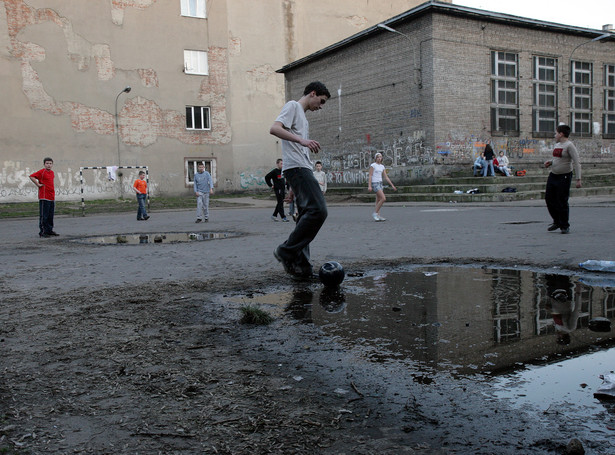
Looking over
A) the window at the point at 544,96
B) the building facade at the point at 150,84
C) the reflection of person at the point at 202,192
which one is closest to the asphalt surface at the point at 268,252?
the reflection of person at the point at 202,192

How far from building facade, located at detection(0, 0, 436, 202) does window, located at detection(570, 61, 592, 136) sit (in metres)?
17.3

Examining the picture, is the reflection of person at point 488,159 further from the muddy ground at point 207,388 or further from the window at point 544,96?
the muddy ground at point 207,388

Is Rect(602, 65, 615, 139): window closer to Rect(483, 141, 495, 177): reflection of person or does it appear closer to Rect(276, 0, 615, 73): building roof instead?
Rect(276, 0, 615, 73): building roof

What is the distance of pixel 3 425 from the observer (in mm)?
2256

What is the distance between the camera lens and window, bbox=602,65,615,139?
29.5 metres

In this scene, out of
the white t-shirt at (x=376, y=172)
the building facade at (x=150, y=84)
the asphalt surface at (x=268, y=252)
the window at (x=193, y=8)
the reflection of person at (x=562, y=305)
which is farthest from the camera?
the window at (x=193, y=8)

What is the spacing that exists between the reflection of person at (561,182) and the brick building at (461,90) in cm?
1549

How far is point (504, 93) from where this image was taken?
87.1ft

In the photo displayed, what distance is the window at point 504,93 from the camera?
1033 inches

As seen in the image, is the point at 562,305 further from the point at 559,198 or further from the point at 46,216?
the point at 46,216

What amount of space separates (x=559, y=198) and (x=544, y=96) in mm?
20700

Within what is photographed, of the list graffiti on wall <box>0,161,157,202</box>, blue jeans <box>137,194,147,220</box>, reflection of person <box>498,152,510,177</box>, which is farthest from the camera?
graffiti on wall <box>0,161,157,202</box>

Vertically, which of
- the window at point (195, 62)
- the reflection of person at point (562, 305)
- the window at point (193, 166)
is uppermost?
the window at point (195, 62)

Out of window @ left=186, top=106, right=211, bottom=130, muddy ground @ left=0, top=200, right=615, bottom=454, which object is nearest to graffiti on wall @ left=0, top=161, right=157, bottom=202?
window @ left=186, top=106, right=211, bottom=130
